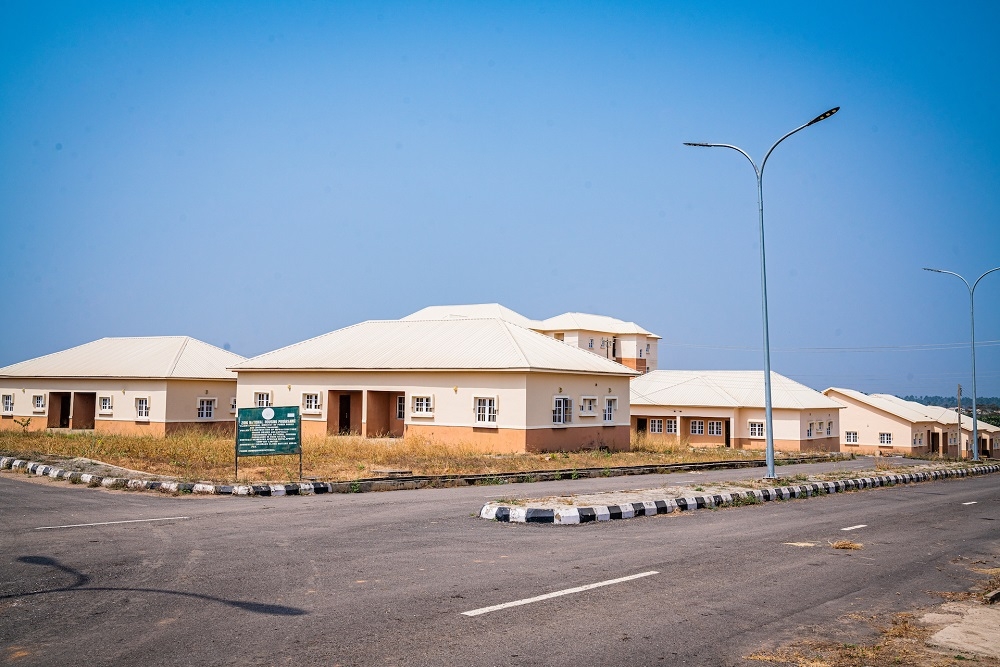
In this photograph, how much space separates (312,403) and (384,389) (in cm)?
396

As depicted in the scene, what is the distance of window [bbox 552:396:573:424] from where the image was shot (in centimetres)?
3169

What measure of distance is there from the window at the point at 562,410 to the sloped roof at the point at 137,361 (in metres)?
17.3

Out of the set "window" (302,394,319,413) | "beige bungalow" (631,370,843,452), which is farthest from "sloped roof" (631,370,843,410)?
"window" (302,394,319,413)

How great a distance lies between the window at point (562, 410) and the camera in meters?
31.7

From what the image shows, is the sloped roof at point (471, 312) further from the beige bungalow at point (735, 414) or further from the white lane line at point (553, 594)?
the white lane line at point (553, 594)

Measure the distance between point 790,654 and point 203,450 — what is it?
71.9ft

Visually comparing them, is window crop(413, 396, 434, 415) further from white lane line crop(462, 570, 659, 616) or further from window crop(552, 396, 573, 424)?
white lane line crop(462, 570, 659, 616)

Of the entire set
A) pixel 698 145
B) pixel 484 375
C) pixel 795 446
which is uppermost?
pixel 698 145

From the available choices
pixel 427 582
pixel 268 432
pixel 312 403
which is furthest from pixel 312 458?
pixel 427 582

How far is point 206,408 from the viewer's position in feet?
130

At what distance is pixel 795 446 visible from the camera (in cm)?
5250

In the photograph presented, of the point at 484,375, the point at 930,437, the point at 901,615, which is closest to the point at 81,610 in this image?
the point at 901,615

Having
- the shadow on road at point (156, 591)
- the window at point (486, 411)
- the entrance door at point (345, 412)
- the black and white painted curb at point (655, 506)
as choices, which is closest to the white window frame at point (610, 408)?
the window at point (486, 411)

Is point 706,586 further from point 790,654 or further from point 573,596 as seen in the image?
point 790,654
